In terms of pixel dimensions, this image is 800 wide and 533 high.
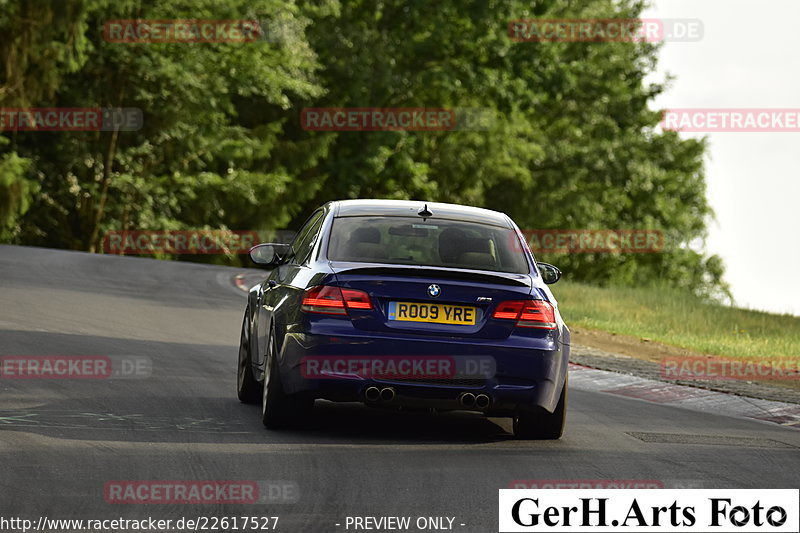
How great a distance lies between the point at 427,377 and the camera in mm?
9719

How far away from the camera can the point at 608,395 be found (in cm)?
1389

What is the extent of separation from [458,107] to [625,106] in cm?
1002

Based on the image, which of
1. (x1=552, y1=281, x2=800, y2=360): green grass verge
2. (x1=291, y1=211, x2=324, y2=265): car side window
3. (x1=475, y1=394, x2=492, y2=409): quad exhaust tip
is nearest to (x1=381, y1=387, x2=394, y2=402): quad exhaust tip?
(x1=475, y1=394, x2=492, y2=409): quad exhaust tip

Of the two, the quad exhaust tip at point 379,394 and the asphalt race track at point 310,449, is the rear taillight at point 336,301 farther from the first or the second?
the asphalt race track at point 310,449

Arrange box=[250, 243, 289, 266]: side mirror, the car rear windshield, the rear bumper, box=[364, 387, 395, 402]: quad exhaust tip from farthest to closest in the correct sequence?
box=[250, 243, 289, 266]: side mirror, the car rear windshield, box=[364, 387, 395, 402]: quad exhaust tip, the rear bumper

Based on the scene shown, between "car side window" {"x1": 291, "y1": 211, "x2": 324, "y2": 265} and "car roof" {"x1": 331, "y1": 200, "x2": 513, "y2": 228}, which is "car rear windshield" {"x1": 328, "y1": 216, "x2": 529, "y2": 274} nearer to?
"car roof" {"x1": 331, "y1": 200, "x2": 513, "y2": 228}

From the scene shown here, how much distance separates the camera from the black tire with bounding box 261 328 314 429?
997cm

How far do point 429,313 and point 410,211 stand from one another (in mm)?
1380

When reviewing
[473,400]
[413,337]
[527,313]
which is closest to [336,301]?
[413,337]

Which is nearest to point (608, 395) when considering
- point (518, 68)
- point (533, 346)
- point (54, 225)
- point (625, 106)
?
point (533, 346)

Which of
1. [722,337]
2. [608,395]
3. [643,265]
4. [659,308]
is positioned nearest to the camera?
[608,395]

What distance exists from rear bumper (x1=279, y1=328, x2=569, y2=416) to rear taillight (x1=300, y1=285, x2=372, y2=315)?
0.17 m

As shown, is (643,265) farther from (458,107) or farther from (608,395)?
(608,395)

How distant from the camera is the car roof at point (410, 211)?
10.8m
